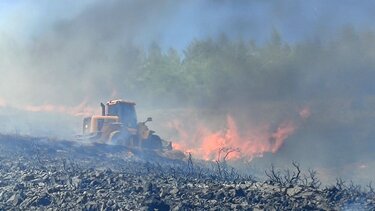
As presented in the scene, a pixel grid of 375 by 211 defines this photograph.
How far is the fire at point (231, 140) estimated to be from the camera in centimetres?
4291

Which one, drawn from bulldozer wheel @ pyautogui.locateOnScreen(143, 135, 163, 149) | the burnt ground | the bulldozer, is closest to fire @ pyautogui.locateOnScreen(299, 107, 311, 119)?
the bulldozer

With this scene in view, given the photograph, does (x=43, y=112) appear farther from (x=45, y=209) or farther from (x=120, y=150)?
(x=45, y=209)

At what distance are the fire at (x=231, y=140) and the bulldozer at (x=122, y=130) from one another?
484 centimetres

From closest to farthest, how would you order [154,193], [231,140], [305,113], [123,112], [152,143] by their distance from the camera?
[154,193] < [152,143] < [123,112] < [305,113] < [231,140]

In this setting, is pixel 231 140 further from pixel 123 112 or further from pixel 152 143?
pixel 123 112

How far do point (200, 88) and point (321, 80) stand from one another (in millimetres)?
13360

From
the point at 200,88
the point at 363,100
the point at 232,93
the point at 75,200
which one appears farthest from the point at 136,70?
the point at 75,200

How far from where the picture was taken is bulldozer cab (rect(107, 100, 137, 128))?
128ft

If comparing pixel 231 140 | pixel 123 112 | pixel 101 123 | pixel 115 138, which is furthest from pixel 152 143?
pixel 231 140

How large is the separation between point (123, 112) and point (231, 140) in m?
10.2

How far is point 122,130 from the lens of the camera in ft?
125

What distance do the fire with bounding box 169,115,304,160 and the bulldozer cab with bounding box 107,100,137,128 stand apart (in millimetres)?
6292

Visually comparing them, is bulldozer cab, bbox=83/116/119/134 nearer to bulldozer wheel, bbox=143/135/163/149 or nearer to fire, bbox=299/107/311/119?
bulldozer wheel, bbox=143/135/163/149

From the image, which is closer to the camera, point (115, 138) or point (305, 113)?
point (115, 138)
